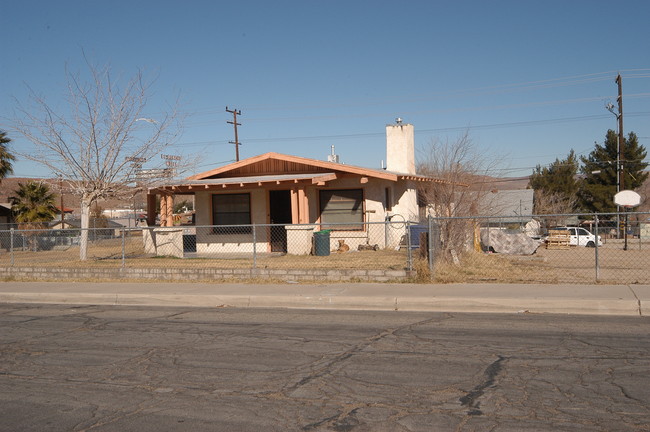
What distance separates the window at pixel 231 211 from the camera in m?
22.3

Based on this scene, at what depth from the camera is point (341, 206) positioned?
72.3 feet

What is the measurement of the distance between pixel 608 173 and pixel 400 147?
32.1m

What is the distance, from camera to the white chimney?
85.0ft

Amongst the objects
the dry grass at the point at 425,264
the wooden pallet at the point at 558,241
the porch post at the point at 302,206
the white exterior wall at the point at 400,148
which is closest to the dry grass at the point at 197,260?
the dry grass at the point at 425,264

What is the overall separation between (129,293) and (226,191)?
9544 mm

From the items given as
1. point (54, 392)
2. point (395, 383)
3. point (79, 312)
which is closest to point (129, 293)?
point (79, 312)

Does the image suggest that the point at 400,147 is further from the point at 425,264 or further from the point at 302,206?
the point at 425,264

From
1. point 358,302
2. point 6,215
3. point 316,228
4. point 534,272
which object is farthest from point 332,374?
point 6,215

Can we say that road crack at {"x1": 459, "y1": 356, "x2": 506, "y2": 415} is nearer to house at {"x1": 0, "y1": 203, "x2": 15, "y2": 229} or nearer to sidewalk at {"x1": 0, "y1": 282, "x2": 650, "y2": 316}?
sidewalk at {"x1": 0, "y1": 282, "x2": 650, "y2": 316}

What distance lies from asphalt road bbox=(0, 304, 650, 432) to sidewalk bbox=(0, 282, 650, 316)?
607 millimetres

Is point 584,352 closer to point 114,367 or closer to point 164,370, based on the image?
point 164,370

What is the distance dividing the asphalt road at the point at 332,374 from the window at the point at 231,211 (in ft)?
40.8

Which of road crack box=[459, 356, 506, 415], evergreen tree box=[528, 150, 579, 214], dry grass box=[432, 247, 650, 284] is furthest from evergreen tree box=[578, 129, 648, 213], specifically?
road crack box=[459, 356, 506, 415]

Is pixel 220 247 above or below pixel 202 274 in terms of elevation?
above
